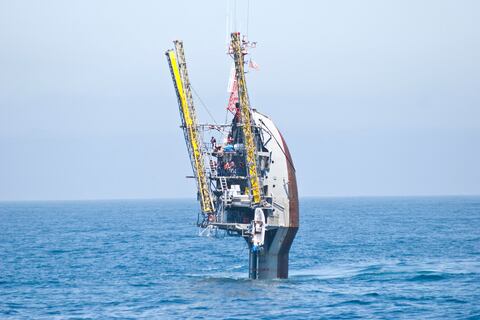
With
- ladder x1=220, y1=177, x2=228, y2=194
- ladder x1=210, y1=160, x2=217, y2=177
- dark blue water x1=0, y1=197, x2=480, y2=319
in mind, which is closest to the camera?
dark blue water x1=0, y1=197, x2=480, y2=319

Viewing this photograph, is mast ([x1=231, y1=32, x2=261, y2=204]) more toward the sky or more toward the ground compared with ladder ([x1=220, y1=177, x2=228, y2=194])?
more toward the sky

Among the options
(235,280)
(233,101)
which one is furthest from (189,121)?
(235,280)

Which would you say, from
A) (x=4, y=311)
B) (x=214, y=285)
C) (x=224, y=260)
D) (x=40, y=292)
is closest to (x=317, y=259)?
(x=224, y=260)

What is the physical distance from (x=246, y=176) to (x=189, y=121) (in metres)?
7.29

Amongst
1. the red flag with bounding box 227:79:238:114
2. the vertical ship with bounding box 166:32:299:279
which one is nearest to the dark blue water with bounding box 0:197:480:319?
the vertical ship with bounding box 166:32:299:279

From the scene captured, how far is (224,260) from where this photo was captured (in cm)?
11394

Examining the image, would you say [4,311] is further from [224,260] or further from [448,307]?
[224,260]

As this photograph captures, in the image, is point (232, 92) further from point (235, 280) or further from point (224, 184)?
point (235, 280)

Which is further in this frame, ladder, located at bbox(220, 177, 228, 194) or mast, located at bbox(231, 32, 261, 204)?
ladder, located at bbox(220, 177, 228, 194)

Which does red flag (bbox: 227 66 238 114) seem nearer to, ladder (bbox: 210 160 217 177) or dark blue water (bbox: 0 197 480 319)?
ladder (bbox: 210 160 217 177)

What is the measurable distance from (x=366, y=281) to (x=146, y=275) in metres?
23.6

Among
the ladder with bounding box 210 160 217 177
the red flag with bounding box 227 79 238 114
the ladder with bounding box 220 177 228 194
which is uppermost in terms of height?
the red flag with bounding box 227 79 238 114

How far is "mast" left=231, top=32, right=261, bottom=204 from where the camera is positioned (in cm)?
7931

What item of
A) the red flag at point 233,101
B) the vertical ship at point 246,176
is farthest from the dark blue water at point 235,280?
the red flag at point 233,101
